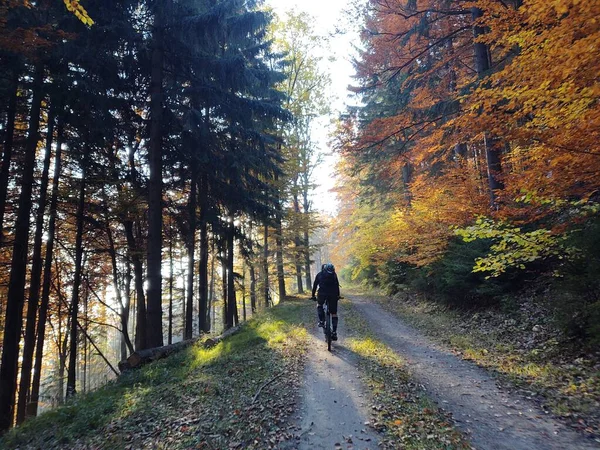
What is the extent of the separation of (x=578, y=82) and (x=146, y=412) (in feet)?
30.1

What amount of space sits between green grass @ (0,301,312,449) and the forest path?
2.38 m

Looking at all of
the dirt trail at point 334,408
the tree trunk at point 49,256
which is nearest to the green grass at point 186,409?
the dirt trail at point 334,408

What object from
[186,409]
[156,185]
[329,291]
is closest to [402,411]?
[186,409]

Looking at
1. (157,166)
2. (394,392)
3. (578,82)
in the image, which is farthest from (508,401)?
(157,166)

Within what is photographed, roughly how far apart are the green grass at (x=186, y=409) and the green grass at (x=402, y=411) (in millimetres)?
1364

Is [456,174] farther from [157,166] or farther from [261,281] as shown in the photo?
[261,281]

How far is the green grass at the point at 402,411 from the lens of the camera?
387cm

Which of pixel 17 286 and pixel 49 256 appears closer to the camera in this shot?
pixel 17 286

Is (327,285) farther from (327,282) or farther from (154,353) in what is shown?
(154,353)

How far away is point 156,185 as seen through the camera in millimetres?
10977

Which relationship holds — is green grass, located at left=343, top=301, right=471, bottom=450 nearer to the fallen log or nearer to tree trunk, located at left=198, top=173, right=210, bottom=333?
the fallen log

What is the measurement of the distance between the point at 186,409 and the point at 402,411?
345 cm

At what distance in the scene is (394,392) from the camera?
5.31m

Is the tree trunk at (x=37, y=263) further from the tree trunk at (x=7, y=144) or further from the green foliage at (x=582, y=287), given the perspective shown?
the green foliage at (x=582, y=287)
